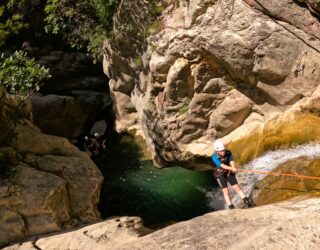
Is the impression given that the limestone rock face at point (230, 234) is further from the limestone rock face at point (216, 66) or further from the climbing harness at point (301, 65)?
the limestone rock face at point (216, 66)

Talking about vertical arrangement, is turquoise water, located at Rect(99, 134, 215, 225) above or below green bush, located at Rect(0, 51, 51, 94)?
below

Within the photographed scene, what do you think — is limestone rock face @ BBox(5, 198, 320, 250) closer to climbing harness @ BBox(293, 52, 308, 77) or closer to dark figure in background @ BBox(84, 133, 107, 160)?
climbing harness @ BBox(293, 52, 308, 77)

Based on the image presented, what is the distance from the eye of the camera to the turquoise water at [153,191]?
51.2 feet

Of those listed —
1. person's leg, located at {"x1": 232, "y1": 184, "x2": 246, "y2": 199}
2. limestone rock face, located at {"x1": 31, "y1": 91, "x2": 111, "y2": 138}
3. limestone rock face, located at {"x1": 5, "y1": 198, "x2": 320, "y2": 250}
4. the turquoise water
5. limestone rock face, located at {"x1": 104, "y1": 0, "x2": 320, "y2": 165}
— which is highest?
limestone rock face, located at {"x1": 104, "y1": 0, "x2": 320, "y2": 165}

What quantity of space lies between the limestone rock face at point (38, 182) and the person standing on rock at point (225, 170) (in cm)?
375

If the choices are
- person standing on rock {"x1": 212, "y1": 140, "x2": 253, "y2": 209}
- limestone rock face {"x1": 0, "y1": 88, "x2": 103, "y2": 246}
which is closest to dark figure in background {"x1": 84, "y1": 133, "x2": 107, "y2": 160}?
limestone rock face {"x1": 0, "y1": 88, "x2": 103, "y2": 246}

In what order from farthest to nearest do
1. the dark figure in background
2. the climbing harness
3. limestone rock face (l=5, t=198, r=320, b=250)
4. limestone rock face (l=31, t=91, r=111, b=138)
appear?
limestone rock face (l=31, t=91, r=111, b=138) < the dark figure in background < the climbing harness < limestone rock face (l=5, t=198, r=320, b=250)

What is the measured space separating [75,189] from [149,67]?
8319 millimetres

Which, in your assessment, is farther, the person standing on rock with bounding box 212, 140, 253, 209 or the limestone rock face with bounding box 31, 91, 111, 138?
the limestone rock face with bounding box 31, 91, 111, 138

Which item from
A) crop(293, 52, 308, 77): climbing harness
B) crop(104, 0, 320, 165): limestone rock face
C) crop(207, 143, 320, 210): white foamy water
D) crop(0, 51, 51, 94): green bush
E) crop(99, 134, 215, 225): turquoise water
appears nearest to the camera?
crop(207, 143, 320, 210): white foamy water

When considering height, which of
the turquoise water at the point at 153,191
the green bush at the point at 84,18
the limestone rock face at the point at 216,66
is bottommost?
the turquoise water at the point at 153,191

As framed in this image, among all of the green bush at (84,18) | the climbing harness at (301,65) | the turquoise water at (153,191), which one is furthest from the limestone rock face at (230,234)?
the green bush at (84,18)

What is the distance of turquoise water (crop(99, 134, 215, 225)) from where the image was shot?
1559 centimetres

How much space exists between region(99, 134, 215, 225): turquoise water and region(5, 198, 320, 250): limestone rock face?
676cm
